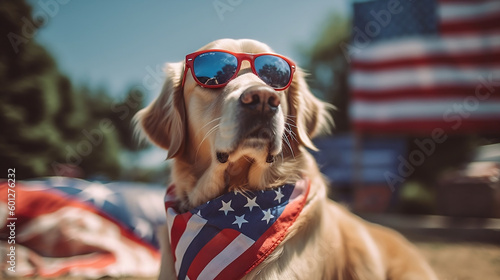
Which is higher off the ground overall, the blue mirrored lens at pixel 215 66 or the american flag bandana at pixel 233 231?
the blue mirrored lens at pixel 215 66

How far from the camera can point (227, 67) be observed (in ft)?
6.95

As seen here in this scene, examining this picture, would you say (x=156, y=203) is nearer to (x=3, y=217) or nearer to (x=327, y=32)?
(x=3, y=217)

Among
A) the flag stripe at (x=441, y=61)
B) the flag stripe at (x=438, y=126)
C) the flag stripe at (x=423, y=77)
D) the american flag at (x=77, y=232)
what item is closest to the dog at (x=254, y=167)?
the american flag at (x=77, y=232)

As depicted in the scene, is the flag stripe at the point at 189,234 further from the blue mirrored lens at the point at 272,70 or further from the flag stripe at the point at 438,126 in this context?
the flag stripe at the point at 438,126

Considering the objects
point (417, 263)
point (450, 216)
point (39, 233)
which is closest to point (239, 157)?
point (417, 263)

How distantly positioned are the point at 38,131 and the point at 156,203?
18.4ft

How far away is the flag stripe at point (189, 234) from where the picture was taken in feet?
6.78

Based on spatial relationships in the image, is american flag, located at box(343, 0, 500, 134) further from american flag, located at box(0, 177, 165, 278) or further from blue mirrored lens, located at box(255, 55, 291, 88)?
blue mirrored lens, located at box(255, 55, 291, 88)

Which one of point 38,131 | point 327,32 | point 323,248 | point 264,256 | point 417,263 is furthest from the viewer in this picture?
point 327,32

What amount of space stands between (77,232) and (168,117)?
2.19 m

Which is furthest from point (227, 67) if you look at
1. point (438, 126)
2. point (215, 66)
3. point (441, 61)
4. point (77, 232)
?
point (441, 61)

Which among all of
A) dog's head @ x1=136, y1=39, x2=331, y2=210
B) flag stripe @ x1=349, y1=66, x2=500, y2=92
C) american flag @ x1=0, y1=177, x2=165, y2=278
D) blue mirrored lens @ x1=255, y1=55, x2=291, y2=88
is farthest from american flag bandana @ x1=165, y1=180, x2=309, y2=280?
flag stripe @ x1=349, y1=66, x2=500, y2=92

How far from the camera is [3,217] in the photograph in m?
3.46

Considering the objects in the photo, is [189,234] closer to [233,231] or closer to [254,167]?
[233,231]
